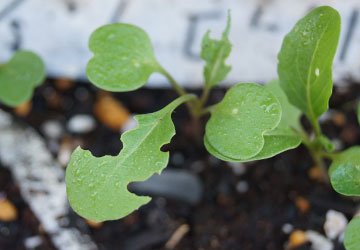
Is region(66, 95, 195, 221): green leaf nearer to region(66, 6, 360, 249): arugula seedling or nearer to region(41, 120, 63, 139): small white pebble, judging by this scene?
region(66, 6, 360, 249): arugula seedling

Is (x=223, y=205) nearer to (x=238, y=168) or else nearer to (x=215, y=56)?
(x=238, y=168)

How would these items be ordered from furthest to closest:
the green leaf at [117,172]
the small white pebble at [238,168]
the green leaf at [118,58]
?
1. the small white pebble at [238,168]
2. the green leaf at [118,58]
3. the green leaf at [117,172]

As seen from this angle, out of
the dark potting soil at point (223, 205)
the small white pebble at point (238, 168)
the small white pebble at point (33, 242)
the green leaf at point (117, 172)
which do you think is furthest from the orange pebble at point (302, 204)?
the small white pebble at point (33, 242)

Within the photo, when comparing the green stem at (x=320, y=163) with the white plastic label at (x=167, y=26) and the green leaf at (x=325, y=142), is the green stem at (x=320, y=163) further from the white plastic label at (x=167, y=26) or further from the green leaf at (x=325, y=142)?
the white plastic label at (x=167, y=26)

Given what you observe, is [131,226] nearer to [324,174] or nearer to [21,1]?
[324,174]

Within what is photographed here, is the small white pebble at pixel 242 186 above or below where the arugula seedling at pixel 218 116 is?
below

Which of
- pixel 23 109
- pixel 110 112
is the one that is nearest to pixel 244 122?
pixel 110 112

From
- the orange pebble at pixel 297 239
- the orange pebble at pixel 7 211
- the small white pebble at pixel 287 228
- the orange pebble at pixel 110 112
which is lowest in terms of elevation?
the orange pebble at pixel 7 211

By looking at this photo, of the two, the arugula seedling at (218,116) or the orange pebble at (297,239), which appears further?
the orange pebble at (297,239)
